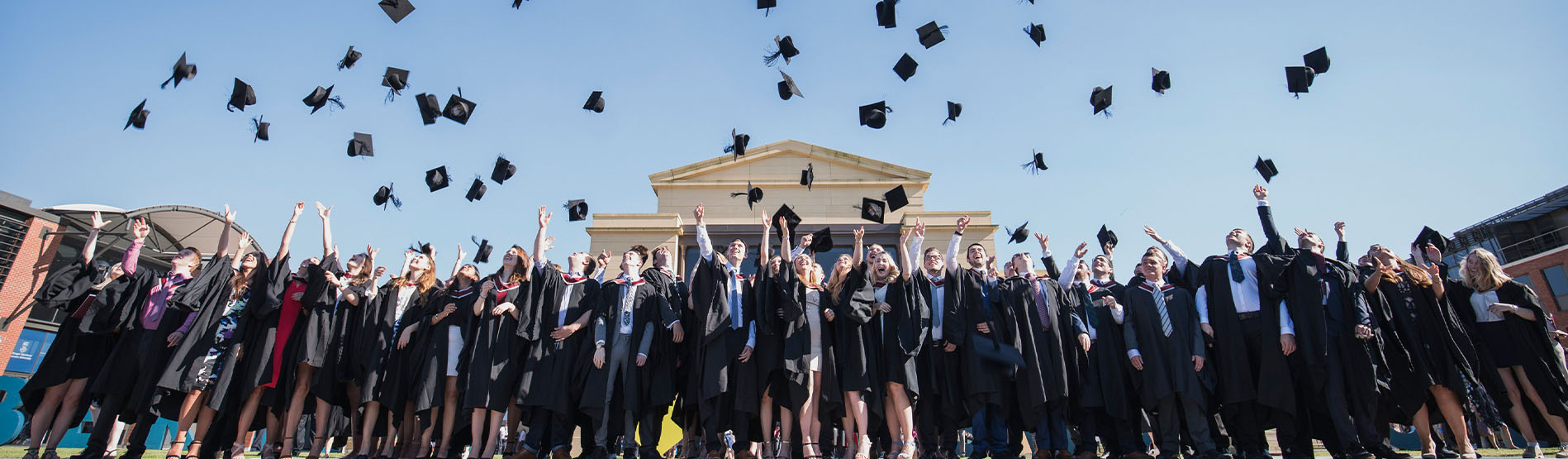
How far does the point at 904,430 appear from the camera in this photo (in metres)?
5.46

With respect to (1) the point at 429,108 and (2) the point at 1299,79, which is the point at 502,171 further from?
(2) the point at 1299,79

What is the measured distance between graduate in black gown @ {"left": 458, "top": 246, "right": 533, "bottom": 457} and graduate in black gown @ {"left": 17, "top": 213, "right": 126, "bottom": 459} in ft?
9.55

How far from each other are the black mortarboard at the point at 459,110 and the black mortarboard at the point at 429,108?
0.08m

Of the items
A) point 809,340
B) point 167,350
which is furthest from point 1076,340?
point 167,350

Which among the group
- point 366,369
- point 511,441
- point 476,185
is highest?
point 476,185

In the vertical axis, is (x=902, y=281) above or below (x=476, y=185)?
below

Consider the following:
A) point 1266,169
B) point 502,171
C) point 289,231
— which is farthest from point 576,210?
point 1266,169

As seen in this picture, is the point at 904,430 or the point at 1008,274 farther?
the point at 1008,274

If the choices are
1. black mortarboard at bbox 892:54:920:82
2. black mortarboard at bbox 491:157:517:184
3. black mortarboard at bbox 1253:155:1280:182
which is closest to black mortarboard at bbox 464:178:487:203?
black mortarboard at bbox 491:157:517:184

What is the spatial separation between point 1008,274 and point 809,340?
7.60ft

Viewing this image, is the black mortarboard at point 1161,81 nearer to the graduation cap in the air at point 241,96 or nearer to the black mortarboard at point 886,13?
the black mortarboard at point 886,13

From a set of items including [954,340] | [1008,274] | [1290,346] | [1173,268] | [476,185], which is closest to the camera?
[1290,346]

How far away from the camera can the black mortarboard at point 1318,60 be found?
8.34 meters

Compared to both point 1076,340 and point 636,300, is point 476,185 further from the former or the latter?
point 1076,340
